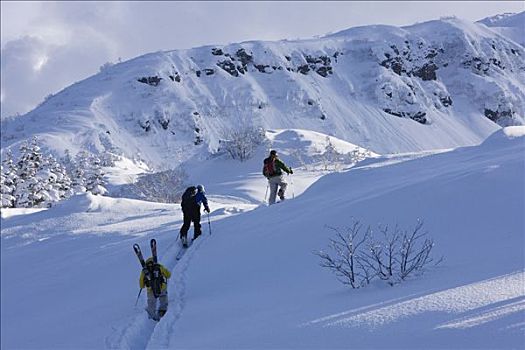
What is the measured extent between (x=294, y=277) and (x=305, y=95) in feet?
302

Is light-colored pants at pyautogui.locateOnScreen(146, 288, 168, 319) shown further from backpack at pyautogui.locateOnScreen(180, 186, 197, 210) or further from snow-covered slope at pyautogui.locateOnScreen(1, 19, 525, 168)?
snow-covered slope at pyautogui.locateOnScreen(1, 19, 525, 168)

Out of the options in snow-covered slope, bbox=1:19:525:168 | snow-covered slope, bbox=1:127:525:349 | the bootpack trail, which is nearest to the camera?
snow-covered slope, bbox=1:127:525:349

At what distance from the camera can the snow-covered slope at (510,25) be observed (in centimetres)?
12888

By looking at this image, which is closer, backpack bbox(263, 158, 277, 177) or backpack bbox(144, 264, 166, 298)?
backpack bbox(144, 264, 166, 298)

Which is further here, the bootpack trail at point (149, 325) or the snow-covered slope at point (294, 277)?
the bootpack trail at point (149, 325)

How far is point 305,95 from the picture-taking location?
324ft

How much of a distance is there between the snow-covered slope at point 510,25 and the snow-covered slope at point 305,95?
8540 millimetres

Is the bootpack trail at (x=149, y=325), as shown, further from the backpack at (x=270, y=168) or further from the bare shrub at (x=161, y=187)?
the bare shrub at (x=161, y=187)

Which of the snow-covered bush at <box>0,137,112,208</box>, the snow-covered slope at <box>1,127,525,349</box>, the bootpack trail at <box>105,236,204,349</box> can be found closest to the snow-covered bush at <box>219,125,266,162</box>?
the snow-covered bush at <box>0,137,112,208</box>

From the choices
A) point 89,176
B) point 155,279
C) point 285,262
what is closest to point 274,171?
point 285,262

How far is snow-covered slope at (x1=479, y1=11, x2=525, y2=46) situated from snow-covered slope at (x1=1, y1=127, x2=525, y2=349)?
127575mm

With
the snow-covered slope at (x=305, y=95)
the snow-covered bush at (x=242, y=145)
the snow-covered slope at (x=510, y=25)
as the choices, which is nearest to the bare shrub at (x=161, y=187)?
the snow-covered bush at (x=242, y=145)

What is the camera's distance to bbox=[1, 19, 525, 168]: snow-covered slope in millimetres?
85062

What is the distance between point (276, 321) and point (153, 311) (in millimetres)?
3377
